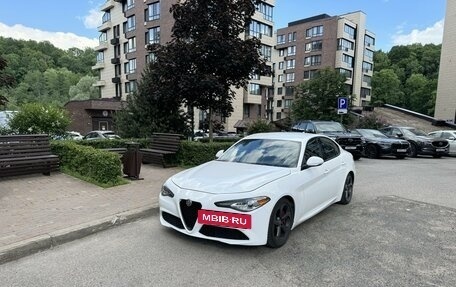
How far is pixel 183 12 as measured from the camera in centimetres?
1080

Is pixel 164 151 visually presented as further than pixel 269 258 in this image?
Yes

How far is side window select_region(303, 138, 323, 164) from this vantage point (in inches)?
200

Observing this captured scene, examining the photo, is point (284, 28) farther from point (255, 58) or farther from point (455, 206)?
point (455, 206)

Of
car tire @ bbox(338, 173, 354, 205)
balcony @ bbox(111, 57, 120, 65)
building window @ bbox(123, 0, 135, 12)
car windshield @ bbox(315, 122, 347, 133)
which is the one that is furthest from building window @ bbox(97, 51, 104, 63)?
car tire @ bbox(338, 173, 354, 205)

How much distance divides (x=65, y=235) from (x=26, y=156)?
4.34 m

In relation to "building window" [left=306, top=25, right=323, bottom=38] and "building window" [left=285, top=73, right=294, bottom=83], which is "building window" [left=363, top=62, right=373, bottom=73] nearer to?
"building window" [left=306, top=25, right=323, bottom=38]

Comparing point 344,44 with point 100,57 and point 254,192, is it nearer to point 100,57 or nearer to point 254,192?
point 100,57

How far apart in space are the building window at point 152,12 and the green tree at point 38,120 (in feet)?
98.5

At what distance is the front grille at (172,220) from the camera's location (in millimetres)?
4209

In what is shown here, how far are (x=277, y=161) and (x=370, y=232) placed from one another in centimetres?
173

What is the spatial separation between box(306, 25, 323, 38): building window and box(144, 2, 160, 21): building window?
102 feet

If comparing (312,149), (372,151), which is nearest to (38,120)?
(312,149)

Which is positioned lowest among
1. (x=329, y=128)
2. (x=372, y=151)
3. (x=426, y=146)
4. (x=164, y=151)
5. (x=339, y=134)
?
(x=372, y=151)

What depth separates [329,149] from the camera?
6.06 metres
